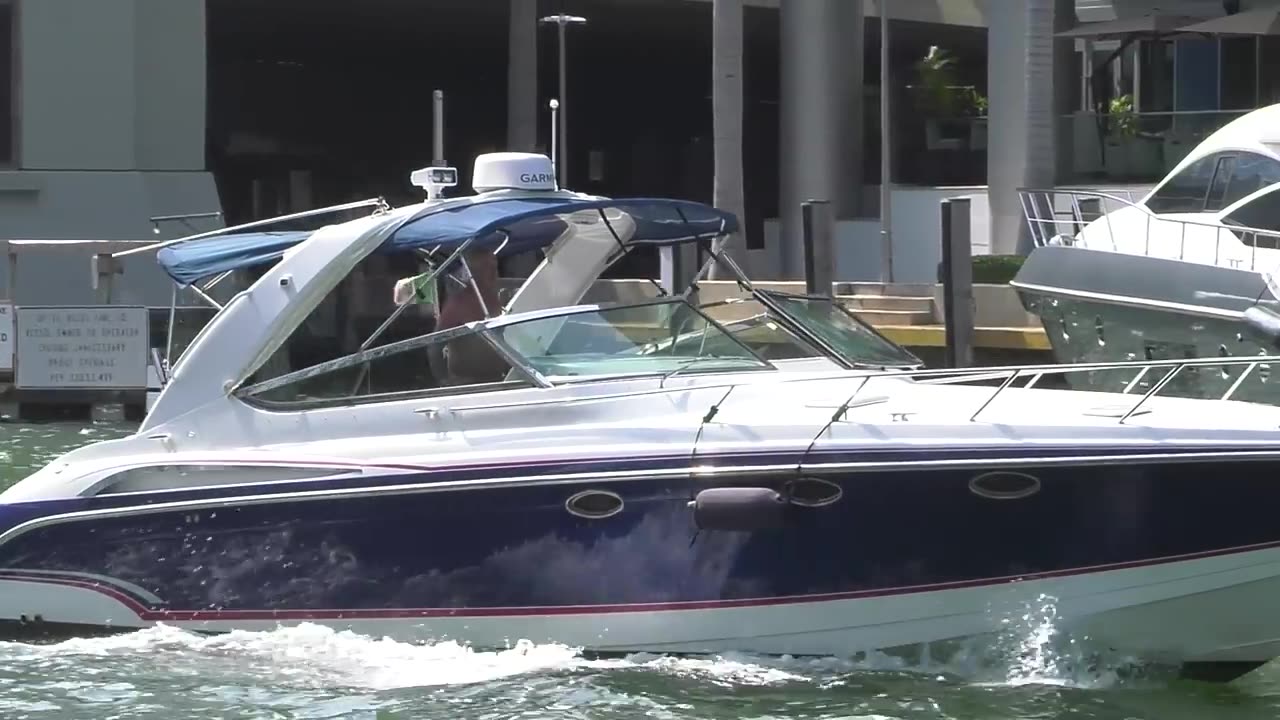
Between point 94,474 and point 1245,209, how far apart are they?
29.2 feet

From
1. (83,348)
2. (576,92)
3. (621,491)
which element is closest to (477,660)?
(621,491)

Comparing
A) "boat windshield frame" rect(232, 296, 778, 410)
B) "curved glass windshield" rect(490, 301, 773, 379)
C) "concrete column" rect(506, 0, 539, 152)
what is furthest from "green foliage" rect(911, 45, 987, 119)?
"boat windshield frame" rect(232, 296, 778, 410)

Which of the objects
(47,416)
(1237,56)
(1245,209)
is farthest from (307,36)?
(1245,209)

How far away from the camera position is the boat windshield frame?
25.1ft

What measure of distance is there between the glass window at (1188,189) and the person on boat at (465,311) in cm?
770

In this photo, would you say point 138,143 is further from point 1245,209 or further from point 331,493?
A: point 331,493

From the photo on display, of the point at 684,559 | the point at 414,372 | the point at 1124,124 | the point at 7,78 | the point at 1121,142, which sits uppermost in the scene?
the point at 7,78

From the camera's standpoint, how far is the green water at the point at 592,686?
709 centimetres

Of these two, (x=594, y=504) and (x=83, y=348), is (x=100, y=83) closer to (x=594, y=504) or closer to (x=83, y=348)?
(x=83, y=348)

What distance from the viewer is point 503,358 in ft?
25.2

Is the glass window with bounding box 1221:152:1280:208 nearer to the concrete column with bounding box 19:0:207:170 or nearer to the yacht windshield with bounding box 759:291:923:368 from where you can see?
the yacht windshield with bounding box 759:291:923:368

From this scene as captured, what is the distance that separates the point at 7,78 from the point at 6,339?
10.4 m

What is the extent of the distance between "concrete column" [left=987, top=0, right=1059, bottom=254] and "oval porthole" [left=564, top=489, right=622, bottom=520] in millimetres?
16240

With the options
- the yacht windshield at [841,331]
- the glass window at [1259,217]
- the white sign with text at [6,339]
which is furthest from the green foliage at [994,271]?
the yacht windshield at [841,331]
